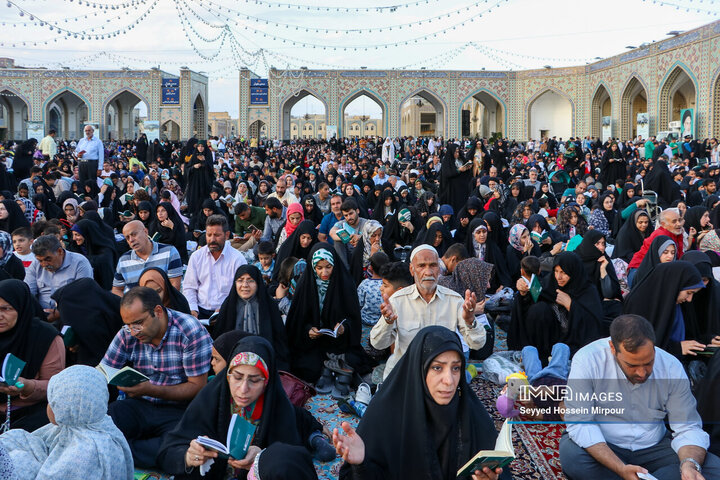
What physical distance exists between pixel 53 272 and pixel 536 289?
2.78 meters

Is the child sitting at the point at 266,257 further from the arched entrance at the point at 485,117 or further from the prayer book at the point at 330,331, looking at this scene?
the arched entrance at the point at 485,117

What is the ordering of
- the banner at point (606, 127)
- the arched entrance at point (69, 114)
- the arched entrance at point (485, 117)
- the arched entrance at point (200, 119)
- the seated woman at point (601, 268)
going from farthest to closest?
the arched entrance at point (69, 114)
the arched entrance at point (200, 119)
the arched entrance at point (485, 117)
the banner at point (606, 127)
the seated woman at point (601, 268)

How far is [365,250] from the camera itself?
5.23 metres

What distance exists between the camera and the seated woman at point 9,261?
3867mm

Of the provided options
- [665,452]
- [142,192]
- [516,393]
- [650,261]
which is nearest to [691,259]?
[650,261]

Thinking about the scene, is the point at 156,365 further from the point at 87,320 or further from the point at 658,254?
the point at 658,254

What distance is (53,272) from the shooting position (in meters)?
3.66

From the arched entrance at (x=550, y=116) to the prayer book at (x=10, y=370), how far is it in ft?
91.3

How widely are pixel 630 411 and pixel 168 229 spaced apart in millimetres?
4469

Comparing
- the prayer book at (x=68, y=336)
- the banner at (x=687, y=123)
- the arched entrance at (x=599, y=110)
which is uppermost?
the arched entrance at (x=599, y=110)

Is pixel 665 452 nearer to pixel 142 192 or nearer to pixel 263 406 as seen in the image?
pixel 263 406

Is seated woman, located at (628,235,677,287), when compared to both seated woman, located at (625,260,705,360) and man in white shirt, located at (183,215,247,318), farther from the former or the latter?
man in white shirt, located at (183,215,247,318)

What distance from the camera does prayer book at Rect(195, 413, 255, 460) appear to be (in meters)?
1.94

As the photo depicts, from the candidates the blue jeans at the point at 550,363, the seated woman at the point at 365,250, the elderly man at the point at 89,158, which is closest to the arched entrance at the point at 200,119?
the elderly man at the point at 89,158
